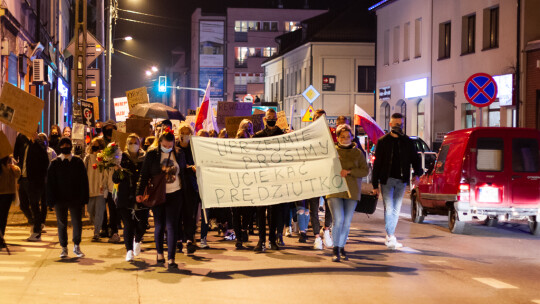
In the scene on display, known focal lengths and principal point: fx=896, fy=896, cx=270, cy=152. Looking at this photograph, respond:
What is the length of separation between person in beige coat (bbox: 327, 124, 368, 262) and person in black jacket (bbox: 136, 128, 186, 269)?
6.79ft

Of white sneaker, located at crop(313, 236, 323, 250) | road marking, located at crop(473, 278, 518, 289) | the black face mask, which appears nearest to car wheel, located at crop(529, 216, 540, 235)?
white sneaker, located at crop(313, 236, 323, 250)

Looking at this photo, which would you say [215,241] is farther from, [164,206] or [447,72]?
[447,72]

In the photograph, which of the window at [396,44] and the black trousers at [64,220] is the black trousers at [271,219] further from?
the window at [396,44]

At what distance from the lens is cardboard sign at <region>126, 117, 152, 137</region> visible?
18.9m

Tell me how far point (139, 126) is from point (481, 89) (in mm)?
7667

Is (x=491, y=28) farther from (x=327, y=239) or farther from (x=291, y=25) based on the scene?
(x=291, y=25)

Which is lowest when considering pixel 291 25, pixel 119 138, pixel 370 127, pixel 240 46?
pixel 119 138

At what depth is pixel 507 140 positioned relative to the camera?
51.1ft

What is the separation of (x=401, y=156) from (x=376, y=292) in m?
4.09

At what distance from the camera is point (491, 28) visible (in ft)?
111

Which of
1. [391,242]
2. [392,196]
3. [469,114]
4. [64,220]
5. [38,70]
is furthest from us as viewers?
[469,114]

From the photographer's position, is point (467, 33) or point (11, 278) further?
point (467, 33)

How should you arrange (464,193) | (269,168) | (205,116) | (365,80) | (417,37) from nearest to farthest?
1. (269,168)
2. (464,193)
3. (205,116)
4. (417,37)
5. (365,80)

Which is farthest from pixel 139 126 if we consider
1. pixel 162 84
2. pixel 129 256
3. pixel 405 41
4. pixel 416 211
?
pixel 162 84
